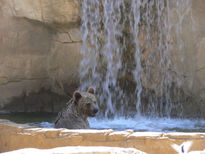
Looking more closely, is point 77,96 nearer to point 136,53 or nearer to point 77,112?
point 77,112

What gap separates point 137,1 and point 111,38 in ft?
4.00

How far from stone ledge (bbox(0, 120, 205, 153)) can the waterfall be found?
5758mm

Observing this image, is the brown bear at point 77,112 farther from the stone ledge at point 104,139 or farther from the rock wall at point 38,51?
the rock wall at point 38,51

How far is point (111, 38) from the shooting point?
400 inches

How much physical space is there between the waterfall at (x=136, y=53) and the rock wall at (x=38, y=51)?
0.40 metres

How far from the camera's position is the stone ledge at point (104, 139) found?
12.9ft

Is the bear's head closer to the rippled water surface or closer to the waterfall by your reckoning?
the rippled water surface

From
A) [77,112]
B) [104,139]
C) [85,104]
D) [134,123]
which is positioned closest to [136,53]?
[134,123]

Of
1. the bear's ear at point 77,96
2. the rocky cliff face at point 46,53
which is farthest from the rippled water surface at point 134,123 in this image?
the bear's ear at point 77,96

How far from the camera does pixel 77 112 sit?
6.17m

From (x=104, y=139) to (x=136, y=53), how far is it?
243 inches

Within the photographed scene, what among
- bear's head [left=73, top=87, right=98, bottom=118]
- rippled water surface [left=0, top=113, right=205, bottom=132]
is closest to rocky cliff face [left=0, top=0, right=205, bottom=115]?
rippled water surface [left=0, top=113, right=205, bottom=132]

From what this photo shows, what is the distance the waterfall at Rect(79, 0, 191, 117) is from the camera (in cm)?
977

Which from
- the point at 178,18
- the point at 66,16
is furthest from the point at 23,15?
the point at 178,18
